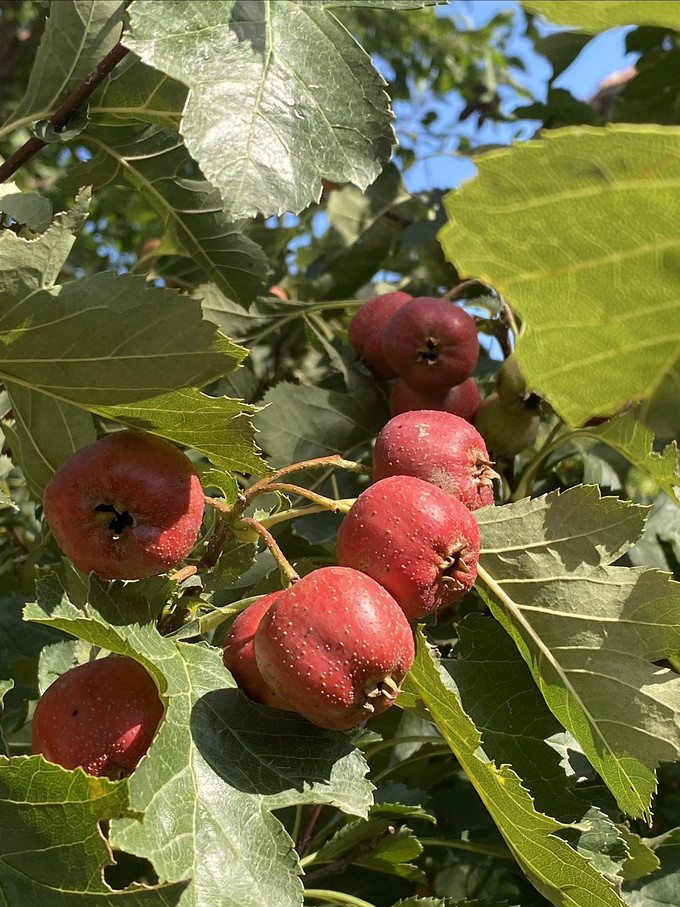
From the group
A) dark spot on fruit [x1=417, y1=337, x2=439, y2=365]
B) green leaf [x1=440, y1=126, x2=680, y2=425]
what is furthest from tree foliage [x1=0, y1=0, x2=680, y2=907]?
dark spot on fruit [x1=417, y1=337, x2=439, y2=365]

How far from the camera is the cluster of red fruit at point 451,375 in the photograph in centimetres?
162

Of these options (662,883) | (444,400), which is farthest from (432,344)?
(662,883)

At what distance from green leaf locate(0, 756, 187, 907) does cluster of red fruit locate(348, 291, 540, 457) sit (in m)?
0.96

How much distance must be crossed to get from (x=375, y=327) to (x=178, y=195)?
18.8 inches

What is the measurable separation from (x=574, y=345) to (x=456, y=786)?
54.5 inches

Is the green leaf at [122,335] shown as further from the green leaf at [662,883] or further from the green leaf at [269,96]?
the green leaf at [662,883]

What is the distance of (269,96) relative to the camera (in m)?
1.16

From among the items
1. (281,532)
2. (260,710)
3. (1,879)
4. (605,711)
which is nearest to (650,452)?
(605,711)

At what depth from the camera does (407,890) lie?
5.41 ft

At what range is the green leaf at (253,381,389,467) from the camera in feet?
5.90

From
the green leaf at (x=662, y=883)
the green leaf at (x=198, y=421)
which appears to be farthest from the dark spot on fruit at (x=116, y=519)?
the green leaf at (x=662, y=883)

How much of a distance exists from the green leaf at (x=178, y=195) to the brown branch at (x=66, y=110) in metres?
0.15

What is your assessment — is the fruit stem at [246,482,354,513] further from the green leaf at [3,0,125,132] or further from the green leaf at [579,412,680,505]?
the green leaf at [3,0,125,132]

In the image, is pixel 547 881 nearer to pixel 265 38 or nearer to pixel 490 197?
pixel 490 197
